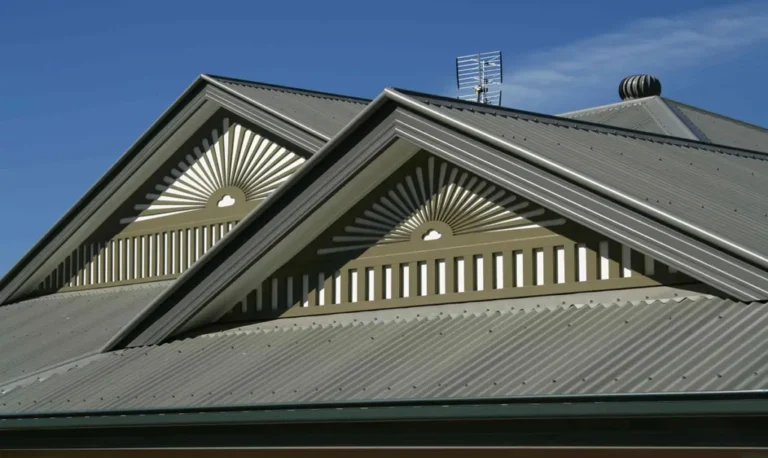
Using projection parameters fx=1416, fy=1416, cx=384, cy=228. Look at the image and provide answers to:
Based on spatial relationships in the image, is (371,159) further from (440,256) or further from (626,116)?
(626,116)

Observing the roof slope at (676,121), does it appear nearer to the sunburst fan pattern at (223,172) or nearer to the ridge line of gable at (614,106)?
the ridge line of gable at (614,106)

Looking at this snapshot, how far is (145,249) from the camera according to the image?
18469 mm

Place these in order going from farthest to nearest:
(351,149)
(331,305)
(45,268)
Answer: (45,268) < (331,305) < (351,149)

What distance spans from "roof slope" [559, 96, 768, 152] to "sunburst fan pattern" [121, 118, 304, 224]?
510 centimetres

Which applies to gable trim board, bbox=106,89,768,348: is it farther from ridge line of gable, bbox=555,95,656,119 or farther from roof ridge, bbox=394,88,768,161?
ridge line of gable, bbox=555,95,656,119

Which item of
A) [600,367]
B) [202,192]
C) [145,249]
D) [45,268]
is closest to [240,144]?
[202,192]

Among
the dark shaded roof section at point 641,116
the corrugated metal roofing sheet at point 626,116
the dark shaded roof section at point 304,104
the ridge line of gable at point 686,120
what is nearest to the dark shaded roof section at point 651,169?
the dark shaded roof section at point 304,104

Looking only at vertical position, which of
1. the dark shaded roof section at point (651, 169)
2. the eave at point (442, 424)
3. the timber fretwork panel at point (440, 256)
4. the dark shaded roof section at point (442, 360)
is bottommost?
the eave at point (442, 424)

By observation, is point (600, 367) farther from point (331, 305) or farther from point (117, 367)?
point (117, 367)

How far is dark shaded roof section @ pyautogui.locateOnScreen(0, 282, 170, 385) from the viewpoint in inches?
615

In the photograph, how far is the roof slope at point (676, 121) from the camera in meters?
20.1

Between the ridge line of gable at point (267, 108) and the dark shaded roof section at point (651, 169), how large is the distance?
3890mm

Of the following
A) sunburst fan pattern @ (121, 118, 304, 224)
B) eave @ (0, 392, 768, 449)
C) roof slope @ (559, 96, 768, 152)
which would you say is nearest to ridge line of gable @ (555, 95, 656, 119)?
roof slope @ (559, 96, 768, 152)

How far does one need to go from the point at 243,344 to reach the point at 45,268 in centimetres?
723
